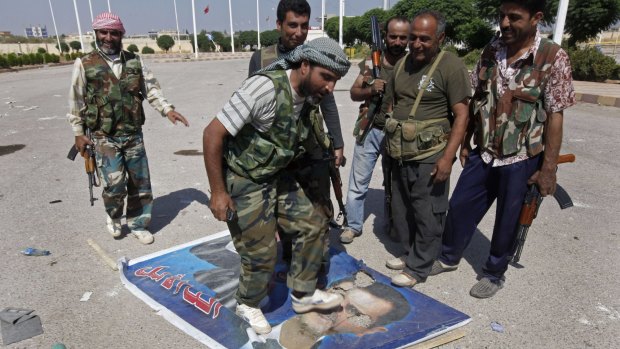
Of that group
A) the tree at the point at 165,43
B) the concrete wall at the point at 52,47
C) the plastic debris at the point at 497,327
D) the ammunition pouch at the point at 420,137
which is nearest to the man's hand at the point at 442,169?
the ammunition pouch at the point at 420,137

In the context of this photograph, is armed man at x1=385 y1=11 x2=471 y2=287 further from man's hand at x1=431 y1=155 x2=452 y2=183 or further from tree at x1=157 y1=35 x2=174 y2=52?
tree at x1=157 y1=35 x2=174 y2=52

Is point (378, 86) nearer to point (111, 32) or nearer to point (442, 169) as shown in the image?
point (442, 169)

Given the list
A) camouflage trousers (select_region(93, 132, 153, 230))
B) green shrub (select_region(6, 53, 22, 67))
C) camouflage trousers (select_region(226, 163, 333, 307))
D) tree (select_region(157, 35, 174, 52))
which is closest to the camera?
camouflage trousers (select_region(226, 163, 333, 307))

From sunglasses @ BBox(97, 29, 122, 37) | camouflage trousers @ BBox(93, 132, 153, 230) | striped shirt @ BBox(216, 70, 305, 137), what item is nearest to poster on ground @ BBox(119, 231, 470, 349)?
camouflage trousers @ BBox(93, 132, 153, 230)

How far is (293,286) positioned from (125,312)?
1.14 m

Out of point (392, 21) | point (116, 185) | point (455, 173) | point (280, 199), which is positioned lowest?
point (455, 173)

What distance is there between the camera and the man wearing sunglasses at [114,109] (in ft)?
11.1

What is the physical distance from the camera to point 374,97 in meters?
3.40

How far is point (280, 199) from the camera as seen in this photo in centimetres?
248

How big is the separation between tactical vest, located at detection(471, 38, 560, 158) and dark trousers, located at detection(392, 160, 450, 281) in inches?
17.1

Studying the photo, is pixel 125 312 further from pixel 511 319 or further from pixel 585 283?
pixel 585 283

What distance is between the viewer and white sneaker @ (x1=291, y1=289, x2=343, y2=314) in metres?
2.68

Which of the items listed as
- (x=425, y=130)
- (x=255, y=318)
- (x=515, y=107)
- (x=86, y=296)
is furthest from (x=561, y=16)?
(x=86, y=296)

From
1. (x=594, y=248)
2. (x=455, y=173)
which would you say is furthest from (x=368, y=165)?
(x=455, y=173)
